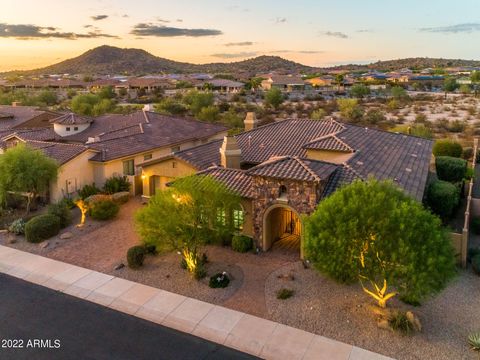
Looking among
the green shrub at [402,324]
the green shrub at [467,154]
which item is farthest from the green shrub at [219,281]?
the green shrub at [467,154]

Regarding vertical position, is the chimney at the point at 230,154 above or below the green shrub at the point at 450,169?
above

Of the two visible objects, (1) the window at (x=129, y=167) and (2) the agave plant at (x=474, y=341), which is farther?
(1) the window at (x=129, y=167)

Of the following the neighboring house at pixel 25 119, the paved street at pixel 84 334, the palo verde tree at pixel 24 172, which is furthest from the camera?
the neighboring house at pixel 25 119

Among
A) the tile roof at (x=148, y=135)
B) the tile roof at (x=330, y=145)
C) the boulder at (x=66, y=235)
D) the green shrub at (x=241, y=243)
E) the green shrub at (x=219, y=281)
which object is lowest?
the boulder at (x=66, y=235)

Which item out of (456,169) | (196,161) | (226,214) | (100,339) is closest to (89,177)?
(196,161)

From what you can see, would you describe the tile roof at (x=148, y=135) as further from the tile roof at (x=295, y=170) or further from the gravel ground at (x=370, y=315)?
the gravel ground at (x=370, y=315)

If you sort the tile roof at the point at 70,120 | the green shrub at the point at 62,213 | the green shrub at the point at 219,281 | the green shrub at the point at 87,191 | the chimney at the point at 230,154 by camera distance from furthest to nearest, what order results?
the tile roof at the point at 70,120
the green shrub at the point at 87,191
the green shrub at the point at 62,213
the chimney at the point at 230,154
the green shrub at the point at 219,281
